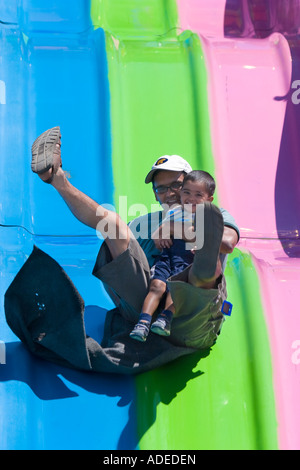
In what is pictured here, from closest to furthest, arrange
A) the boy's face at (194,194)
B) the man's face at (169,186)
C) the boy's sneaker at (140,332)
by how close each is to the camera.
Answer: the boy's sneaker at (140,332)
the boy's face at (194,194)
the man's face at (169,186)

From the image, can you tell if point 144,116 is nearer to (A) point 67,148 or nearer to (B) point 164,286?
(A) point 67,148

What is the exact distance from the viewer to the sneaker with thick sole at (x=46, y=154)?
2.36 meters

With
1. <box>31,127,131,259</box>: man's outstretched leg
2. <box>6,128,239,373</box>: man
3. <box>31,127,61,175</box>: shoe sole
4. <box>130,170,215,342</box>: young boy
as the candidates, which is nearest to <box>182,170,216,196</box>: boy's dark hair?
<box>130,170,215,342</box>: young boy

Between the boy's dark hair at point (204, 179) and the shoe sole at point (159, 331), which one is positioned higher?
the boy's dark hair at point (204, 179)

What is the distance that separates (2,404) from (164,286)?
0.55 metres

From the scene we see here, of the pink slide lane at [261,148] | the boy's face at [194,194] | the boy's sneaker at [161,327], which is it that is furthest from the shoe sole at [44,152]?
the pink slide lane at [261,148]

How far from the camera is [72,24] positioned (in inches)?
149

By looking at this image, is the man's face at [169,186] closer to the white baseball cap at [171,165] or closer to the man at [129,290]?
the white baseball cap at [171,165]

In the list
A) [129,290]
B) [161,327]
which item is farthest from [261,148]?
[161,327]

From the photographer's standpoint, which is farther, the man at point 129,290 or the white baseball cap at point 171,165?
the white baseball cap at point 171,165

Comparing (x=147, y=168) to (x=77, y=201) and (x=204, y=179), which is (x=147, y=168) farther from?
(x=77, y=201)

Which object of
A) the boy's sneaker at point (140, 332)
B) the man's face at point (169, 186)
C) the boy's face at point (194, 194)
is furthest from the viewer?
the man's face at point (169, 186)

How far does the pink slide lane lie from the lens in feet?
9.33

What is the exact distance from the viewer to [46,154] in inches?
93.7
